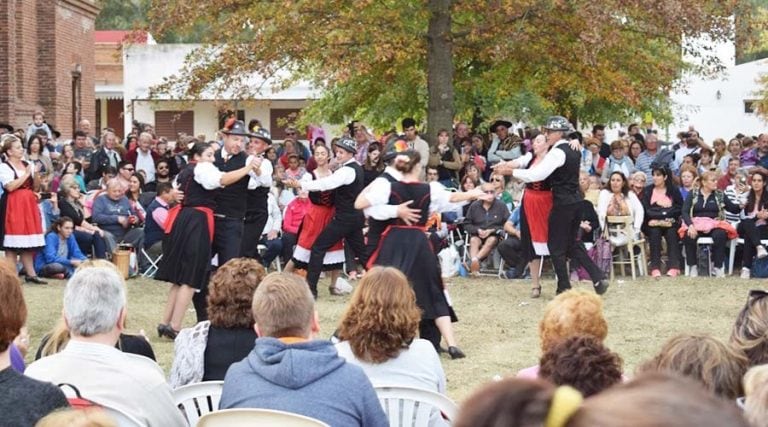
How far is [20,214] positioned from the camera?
1342 centimetres

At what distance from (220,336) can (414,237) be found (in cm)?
330

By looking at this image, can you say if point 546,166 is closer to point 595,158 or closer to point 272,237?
point 272,237

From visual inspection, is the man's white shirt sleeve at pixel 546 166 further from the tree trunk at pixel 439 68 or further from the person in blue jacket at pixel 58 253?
the tree trunk at pixel 439 68

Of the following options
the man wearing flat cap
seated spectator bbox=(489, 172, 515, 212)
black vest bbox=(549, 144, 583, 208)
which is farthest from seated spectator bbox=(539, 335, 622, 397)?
the man wearing flat cap

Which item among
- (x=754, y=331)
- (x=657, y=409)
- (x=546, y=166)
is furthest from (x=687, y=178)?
(x=657, y=409)

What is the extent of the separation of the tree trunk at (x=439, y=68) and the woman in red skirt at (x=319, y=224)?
5.66 m

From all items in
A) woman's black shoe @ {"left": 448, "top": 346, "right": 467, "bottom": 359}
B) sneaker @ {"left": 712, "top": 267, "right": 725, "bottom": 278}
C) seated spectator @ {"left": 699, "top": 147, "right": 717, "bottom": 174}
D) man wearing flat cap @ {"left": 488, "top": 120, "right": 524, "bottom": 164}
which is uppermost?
man wearing flat cap @ {"left": 488, "top": 120, "right": 524, "bottom": 164}

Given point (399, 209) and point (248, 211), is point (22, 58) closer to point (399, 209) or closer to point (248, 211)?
point (248, 211)

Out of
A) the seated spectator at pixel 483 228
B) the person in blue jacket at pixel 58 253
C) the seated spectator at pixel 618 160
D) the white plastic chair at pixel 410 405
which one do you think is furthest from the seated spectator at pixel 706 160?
the white plastic chair at pixel 410 405

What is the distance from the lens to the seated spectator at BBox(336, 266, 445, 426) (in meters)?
5.57

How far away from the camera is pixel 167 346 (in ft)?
32.0

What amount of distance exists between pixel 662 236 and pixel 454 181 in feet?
10.5

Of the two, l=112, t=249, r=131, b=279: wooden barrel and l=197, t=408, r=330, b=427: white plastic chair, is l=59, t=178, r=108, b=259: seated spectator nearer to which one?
l=112, t=249, r=131, b=279: wooden barrel

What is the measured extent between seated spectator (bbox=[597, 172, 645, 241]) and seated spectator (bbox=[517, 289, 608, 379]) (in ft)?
32.3
